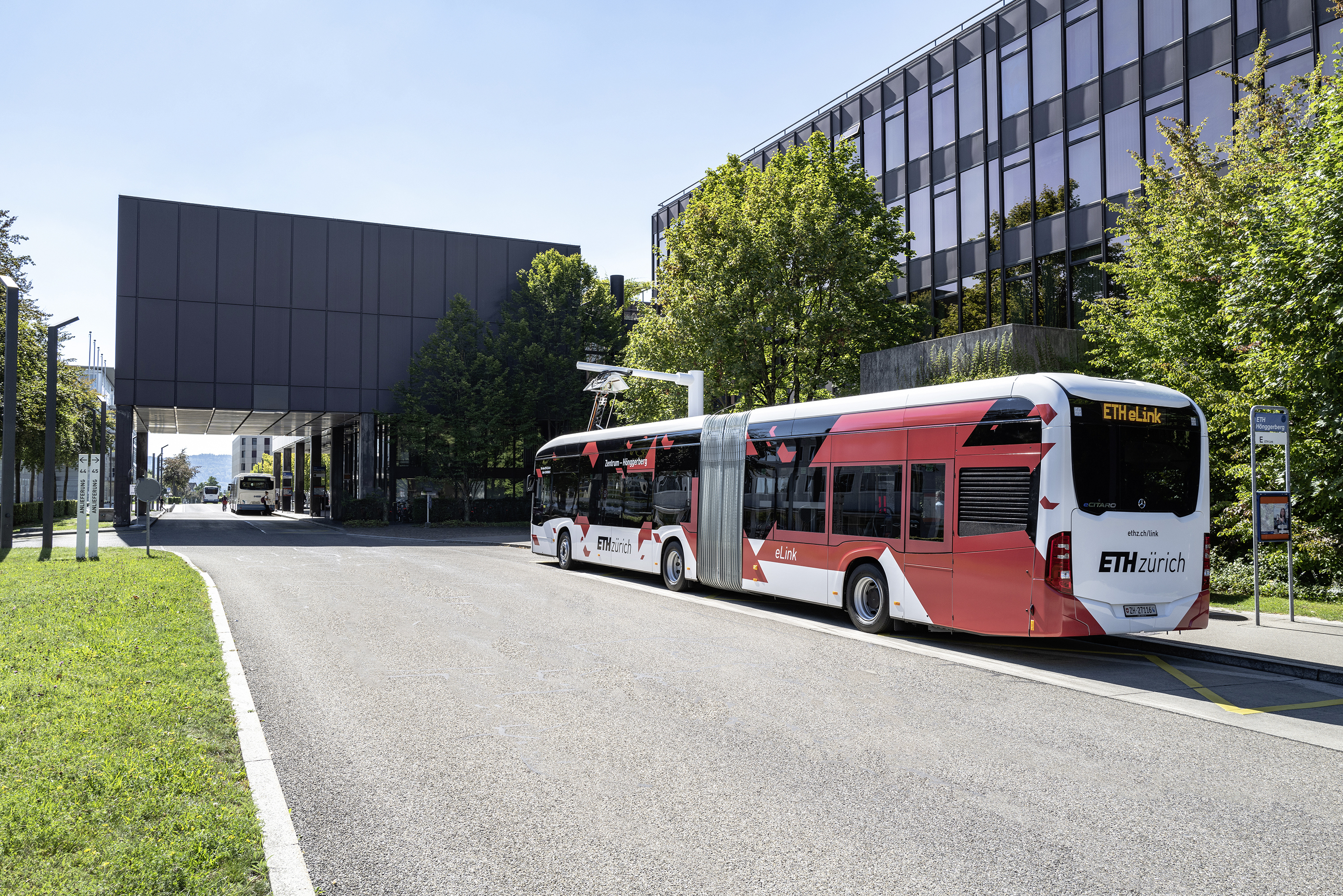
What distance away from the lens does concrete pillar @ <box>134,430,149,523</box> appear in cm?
5647

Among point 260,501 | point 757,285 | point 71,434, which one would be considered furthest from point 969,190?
point 260,501

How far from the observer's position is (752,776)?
5.64 metres

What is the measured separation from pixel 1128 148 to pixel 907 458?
64.4ft

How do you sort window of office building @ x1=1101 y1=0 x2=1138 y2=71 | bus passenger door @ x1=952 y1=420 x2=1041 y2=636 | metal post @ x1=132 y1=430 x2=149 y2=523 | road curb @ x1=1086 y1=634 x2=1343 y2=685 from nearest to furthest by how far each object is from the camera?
road curb @ x1=1086 y1=634 x2=1343 y2=685, bus passenger door @ x1=952 y1=420 x2=1041 y2=636, window of office building @ x1=1101 y1=0 x2=1138 y2=71, metal post @ x1=132 y1=430 x2=149 y2=523

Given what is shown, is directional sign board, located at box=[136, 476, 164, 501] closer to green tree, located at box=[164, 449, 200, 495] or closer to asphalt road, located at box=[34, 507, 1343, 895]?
asphalt road, located at box=[34, 507, 1343, 895]

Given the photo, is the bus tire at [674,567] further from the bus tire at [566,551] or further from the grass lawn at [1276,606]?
the grass lawn at [1276,606]

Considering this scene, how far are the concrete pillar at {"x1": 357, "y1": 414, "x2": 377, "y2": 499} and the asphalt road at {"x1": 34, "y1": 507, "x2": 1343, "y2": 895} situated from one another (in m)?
37.1

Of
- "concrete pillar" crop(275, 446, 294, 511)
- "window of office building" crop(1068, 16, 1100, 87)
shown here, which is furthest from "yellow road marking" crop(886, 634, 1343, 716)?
"concrete pillar" crop(275, 446, 294, 511)

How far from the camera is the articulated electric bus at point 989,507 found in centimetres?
938

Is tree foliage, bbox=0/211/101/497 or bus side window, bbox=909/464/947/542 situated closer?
bus side window, bbox=909/464/947/542

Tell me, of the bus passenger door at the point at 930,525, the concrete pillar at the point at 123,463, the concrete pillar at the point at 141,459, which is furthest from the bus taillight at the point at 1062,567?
the concrete pillar at the point at 141,459

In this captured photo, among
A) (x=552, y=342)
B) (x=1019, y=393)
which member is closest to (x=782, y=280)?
(x=1019, y=393)

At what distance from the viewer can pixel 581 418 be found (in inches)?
1795

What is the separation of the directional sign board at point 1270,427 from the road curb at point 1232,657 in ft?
10.1
